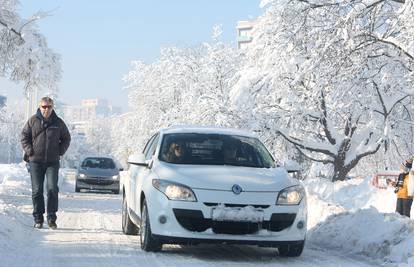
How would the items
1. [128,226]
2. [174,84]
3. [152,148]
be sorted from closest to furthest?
[152,148] → [128,226] → [174,84]

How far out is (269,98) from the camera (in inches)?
1064

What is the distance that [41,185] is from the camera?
32.2 feet

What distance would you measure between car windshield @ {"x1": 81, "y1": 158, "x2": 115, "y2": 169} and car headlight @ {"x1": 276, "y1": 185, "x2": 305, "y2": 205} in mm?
19229

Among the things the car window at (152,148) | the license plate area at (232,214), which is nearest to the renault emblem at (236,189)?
the license plate area at (232,214)

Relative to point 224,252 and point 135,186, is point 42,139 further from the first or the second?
point 224,252

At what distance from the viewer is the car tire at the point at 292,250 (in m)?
7.49

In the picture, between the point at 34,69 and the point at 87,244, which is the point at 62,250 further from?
the point at 34,69

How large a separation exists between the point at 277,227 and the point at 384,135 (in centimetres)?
1731

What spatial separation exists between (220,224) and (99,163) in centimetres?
1989

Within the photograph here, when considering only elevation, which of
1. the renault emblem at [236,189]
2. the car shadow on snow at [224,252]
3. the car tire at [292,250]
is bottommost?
the car shadow on snow at [224,252]

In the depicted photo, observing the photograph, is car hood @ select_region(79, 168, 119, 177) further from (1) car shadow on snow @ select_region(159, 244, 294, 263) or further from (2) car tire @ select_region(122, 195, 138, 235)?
(1) car shadow on snow @ select_region(159, 244, 294, 263)

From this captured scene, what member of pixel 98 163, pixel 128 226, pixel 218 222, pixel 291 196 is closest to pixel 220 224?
pixel 218 222

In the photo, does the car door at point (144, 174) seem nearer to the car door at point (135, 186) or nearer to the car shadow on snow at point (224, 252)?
the car door at point (135, 186)

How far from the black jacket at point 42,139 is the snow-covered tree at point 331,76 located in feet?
22.4
